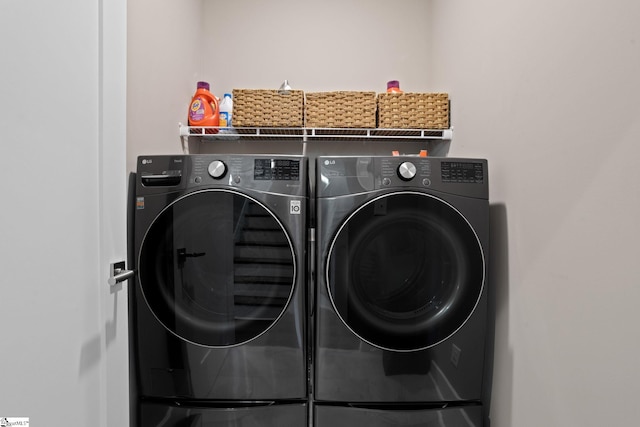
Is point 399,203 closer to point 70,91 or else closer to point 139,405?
point 70,91

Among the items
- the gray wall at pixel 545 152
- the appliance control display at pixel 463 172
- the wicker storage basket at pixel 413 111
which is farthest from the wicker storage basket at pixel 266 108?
the appliance control display at pixel 463 172

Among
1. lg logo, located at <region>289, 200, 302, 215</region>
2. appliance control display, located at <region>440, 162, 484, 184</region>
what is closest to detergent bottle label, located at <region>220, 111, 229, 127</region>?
lg logo, located at <region>289, 200, 302, 215</region>

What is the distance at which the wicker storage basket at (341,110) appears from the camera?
1.45 m

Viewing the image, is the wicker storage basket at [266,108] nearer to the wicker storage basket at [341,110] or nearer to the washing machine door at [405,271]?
the wicker storage basket at [341,110]

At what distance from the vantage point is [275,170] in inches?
41.6

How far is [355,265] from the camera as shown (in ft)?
3.39

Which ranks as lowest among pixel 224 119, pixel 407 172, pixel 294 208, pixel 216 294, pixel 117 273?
pixel 216 294

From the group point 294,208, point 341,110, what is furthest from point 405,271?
point 341,110

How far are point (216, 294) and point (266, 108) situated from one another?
912 millimetres

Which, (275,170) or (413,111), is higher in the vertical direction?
(413,111)

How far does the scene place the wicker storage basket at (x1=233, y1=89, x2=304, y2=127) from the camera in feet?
4.69

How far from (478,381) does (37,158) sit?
55.3 inches

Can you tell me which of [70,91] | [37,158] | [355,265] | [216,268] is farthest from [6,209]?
[355,265]

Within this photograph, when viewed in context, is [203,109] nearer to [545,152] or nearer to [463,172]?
[463,172]
